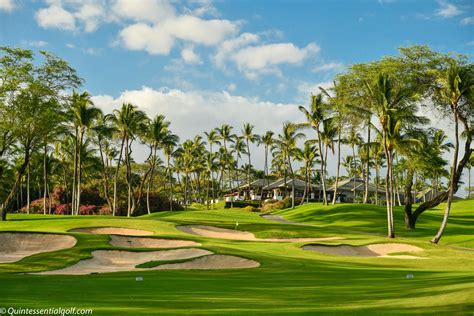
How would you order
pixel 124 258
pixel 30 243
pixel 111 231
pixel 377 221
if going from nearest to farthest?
1. pixel 124 258
2. pixel 30 243
3. pixel 111 231
4. pixel 377 221

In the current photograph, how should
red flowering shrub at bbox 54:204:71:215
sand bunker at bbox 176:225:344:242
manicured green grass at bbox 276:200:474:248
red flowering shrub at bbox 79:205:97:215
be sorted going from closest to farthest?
sand bunker at bbox 176:225:344:242 → manicured green grass at bbox 276:200:474:248 → red flowering shrub at bbox 79:205:97:215 → red flowering shrub at bbox 54:204:71:215

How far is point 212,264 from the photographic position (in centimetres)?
2752

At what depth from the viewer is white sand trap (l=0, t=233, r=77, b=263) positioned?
1431 inches

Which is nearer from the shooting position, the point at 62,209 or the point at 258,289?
the point at 258,289

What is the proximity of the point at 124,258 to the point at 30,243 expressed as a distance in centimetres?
1048

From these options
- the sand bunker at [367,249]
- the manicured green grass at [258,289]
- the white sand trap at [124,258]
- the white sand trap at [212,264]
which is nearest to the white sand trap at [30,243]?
the manicured green grass at [258,289]

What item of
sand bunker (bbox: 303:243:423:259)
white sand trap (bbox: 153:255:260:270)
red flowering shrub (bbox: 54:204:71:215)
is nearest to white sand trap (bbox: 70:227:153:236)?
sand bunker (bbox: 303:243:423:259)

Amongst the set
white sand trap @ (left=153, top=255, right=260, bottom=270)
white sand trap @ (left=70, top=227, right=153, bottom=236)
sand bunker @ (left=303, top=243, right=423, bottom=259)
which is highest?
white sand trap @ (left=70, top=227, right=153, bottom=236)

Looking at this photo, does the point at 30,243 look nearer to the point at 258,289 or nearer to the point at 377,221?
the point at 258,289

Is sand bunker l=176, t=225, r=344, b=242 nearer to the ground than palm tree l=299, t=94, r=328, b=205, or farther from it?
nearer to the ground

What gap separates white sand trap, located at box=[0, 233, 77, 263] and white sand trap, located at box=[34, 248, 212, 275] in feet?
19.7

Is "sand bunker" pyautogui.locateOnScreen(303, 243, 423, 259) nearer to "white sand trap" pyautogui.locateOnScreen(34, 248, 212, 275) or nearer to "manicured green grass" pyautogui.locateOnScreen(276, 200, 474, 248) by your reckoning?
"manicured green grass" pyautogui.locateOnScreen(276, 200, 474, 248)

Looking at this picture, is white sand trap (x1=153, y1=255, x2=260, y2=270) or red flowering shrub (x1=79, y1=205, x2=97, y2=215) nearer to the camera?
white sand trap (x1=153, y1=255, x2=260, y2=270)

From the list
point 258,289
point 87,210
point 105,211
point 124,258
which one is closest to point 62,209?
point 87,210
